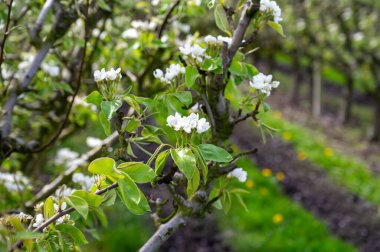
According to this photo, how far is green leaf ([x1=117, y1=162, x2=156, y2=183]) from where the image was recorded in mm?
1203

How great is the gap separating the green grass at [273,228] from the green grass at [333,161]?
36.4 inches

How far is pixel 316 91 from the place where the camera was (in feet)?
42.5

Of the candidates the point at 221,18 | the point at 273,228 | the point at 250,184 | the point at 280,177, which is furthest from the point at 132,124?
the point at 280,177

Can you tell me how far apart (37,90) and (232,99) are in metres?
1.21

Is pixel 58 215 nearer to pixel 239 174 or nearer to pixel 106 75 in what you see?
pixel 106 75

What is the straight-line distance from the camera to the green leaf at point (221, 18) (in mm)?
Answer: 1723

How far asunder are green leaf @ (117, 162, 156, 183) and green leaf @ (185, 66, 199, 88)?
36 cm

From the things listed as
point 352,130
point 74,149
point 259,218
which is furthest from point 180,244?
point 352,130

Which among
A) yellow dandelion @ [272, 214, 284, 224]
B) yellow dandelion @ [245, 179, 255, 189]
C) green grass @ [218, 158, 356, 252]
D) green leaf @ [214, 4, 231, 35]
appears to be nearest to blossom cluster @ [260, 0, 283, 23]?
green leaf @ [214, 4, 231, 35]

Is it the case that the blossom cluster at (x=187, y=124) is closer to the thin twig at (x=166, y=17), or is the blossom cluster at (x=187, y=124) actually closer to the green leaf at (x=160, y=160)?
the green leaf at (x=160, y=160)

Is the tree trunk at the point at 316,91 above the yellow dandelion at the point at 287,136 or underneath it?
underneath

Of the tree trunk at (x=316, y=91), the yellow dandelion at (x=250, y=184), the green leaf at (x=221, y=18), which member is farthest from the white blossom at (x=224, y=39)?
the tree trunk at (x=316, y=91)

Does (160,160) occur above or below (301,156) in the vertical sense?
above

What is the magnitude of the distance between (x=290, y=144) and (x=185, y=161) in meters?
7.75
